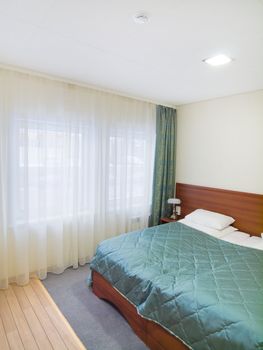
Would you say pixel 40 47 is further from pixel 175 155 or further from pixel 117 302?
pixel 175 155

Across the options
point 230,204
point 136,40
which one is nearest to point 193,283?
point 230,204

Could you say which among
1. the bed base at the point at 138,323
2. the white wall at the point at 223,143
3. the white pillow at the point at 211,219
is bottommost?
the bed base at the point at 138,323

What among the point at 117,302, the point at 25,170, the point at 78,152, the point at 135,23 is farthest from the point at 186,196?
the point at 135,23

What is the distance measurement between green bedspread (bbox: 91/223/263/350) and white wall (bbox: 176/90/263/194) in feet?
3.57

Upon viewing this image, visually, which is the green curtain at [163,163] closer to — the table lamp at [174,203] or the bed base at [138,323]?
the table lamp at [174,203]

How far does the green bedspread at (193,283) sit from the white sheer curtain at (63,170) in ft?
2.56

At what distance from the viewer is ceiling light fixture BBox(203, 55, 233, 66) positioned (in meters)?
2.09

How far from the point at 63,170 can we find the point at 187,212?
7.00 feet

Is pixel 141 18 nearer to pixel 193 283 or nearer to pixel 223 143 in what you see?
pixel 193 283

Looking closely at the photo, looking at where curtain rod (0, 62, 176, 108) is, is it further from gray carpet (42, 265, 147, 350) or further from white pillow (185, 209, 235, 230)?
gray carpet (42, 265, 147, 350)

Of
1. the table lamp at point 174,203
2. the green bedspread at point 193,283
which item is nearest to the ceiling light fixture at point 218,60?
the green bedspread at point 193,283

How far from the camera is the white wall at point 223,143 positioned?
10.1 feet

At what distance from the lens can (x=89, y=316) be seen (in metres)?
2.18

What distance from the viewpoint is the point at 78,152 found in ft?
9.83
